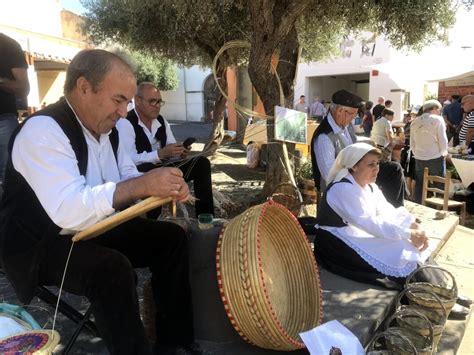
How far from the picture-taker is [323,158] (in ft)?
12.7

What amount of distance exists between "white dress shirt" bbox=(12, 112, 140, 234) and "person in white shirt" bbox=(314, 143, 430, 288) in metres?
1.83

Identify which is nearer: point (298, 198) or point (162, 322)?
point (162, 322)

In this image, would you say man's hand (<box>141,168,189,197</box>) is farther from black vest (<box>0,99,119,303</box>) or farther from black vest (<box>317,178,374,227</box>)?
black vest (<box>317,178,374,227</box>)

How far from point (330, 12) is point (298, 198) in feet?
9.71

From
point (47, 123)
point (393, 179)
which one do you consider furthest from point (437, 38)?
point (47, 123)

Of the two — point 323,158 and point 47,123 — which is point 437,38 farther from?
point 47,123

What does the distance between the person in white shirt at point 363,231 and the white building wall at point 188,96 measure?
28893mm

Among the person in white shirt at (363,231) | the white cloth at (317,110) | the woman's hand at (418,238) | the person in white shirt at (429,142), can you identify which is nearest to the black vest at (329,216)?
the person in white shirt at (363,231)

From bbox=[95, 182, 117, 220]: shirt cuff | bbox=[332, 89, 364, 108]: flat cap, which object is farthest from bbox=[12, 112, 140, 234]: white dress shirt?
bbox=[332, 89, 364, 108]: flat cap

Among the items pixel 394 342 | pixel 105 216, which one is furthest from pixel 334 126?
pixel 105 216

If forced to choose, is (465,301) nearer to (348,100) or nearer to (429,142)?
(348,100)

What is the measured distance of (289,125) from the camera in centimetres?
390

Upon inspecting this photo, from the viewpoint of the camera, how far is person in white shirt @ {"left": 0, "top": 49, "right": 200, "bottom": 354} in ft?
5.20

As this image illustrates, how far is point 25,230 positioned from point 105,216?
407 mm
